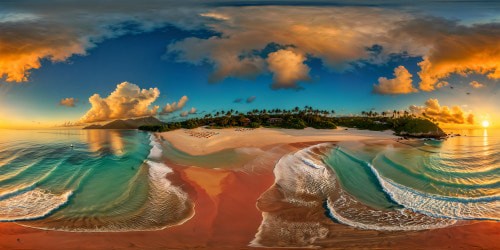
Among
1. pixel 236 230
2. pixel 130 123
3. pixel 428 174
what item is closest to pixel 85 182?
pixel 130 123

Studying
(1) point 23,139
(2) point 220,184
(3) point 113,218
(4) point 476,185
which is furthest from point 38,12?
(4) point 476,185

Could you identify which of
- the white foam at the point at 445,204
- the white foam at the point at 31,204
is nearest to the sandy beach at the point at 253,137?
the white foam at the point at 445,204

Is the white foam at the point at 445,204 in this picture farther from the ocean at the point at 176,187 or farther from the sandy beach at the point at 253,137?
the sandy beach at the point at 253,137

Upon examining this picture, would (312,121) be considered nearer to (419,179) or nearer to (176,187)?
(419,179)

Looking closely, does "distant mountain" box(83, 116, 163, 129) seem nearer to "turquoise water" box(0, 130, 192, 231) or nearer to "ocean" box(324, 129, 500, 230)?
"turquoise water" box(0, 130, 192, 231)

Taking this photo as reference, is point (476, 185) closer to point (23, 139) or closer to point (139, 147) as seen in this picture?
point (139, 147)

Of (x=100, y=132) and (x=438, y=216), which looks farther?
(x=100, y=132)

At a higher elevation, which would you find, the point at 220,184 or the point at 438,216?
A: the point at 220,184
